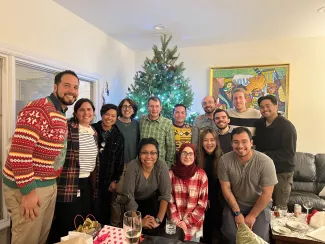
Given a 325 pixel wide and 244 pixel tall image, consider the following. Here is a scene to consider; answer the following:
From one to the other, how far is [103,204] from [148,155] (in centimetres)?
84

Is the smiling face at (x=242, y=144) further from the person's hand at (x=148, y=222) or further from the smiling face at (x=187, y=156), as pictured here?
the person's hand at (x=148, y=222)

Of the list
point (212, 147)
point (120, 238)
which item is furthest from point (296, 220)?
point (120, 238)

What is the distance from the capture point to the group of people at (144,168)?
158cm

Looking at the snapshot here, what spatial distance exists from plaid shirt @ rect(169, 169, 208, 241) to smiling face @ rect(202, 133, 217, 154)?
0.99 ft

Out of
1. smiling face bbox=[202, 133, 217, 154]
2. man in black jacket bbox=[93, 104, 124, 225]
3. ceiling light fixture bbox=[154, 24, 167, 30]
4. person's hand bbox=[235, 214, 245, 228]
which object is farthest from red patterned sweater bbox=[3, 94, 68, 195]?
ceiling light fixture bbox=[154, 24, 167, 30]

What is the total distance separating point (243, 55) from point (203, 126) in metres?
1.93

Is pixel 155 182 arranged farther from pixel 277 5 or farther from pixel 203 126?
pixel 277 5

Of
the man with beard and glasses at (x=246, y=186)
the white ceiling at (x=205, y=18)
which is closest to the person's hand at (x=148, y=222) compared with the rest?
the man with beard and glasses at (x=246, y=186)

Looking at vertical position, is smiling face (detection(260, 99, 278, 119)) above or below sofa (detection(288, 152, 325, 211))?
above

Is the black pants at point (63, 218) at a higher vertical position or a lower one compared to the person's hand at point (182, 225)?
higher

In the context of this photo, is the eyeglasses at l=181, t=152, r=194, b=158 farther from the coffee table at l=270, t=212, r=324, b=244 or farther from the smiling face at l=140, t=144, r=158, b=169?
the coffee table at l=270, t=212, r=324, b=244

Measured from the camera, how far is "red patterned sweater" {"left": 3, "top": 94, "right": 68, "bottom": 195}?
145 centimetres

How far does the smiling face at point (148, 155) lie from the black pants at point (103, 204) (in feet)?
1.82

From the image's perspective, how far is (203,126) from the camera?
9.70ft
